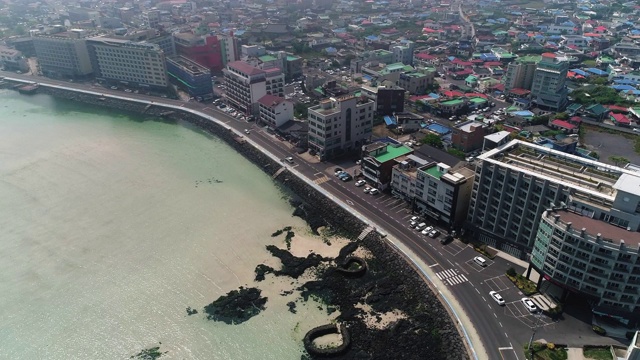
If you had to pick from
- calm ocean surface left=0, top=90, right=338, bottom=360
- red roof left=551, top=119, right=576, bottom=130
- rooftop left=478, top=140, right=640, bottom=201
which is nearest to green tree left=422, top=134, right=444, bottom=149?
rooftop left=478, top=140, right=640, bottom=201

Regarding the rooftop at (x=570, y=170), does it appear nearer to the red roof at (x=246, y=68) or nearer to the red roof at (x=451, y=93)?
the red roof at (x=451, y=93)

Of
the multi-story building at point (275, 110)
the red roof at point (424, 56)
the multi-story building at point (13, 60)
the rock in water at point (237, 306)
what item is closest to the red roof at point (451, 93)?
the red roof at point (424, 56)

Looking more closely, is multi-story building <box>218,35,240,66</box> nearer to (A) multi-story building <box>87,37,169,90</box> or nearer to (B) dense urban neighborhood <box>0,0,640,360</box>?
(B) dense urban neighborhood <box>0,0,640,360</box>

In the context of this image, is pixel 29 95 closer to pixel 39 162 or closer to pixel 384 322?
pixel 39 162

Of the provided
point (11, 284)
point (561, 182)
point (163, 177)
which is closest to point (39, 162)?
point (163, 177)

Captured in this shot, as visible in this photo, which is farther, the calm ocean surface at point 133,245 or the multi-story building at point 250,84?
the multi-story building at point 250,84

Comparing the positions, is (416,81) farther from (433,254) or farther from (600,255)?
(600,255)

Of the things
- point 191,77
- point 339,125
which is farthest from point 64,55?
point 339,125
